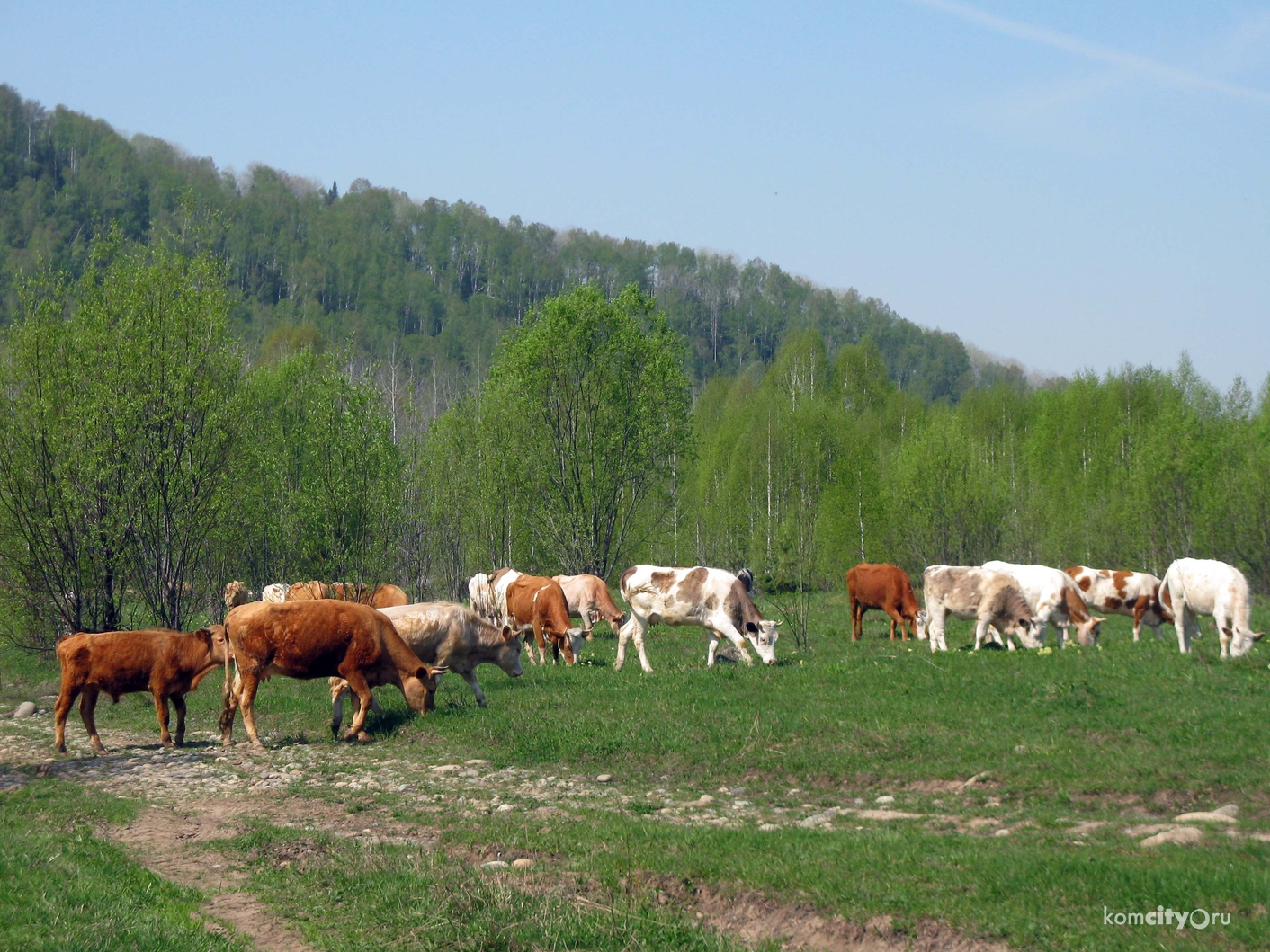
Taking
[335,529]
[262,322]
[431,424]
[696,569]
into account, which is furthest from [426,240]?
[696,569]

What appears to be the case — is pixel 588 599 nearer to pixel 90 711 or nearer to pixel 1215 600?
pixel 90 711

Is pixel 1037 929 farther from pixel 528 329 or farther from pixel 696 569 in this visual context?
pixel 528 329

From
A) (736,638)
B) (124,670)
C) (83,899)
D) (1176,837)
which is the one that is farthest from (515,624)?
(1176,837)

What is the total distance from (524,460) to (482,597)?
46.6 ft

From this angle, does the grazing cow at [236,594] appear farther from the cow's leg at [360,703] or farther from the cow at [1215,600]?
the cow at [1215,600]

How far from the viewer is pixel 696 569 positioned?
22.3 metres

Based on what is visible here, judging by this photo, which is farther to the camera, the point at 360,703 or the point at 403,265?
the point at 403,265

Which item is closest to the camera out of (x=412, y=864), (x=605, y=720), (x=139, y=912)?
(x=139, y=912)

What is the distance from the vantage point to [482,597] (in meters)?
31.0

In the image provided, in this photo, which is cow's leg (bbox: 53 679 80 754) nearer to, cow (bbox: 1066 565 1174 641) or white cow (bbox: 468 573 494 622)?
white cow (bbox: 468 573 494 622)

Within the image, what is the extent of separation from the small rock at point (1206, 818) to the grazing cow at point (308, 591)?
1048 inches

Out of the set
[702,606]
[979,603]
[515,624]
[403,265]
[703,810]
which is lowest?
[703,810]

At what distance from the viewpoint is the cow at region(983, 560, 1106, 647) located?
2294 centimetres

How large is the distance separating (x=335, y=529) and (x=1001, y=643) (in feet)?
64.8
